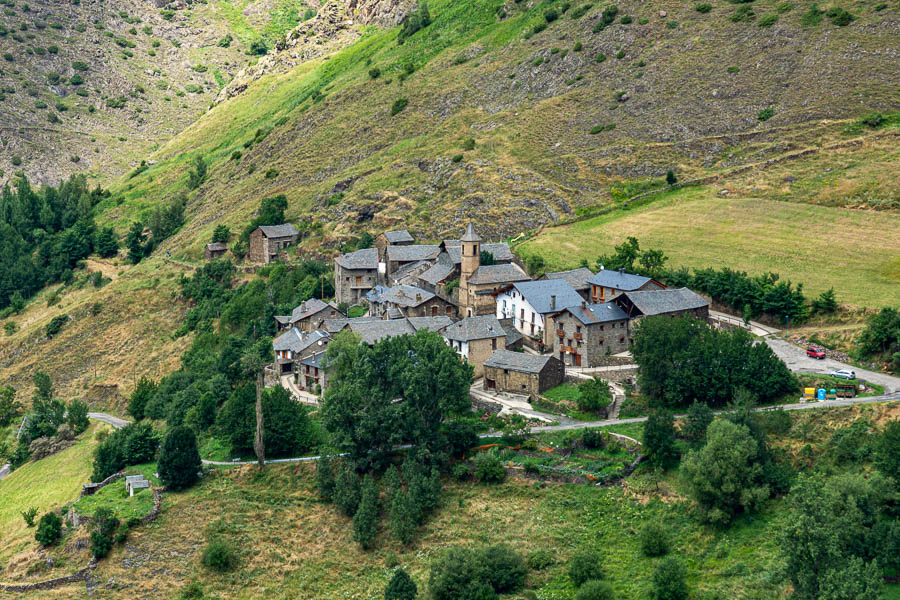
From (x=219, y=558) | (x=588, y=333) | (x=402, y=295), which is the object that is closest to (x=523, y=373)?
(x=588, y=333)

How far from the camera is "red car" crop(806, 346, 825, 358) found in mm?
63000

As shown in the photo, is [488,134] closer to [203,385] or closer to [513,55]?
[513,55]

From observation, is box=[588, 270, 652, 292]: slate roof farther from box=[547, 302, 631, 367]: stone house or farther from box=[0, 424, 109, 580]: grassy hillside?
box=[0, 424, 109, 580]: grassy hillside

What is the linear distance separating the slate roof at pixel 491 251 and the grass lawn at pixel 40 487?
126 feet

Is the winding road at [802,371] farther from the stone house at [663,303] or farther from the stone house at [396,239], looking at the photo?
the stone house at [396,239]

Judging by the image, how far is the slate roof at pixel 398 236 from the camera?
97.6m

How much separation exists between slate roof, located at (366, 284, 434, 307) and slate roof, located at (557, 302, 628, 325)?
16252 millimetres

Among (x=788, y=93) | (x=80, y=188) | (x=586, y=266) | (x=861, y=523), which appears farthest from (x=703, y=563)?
(x=80, y=188)

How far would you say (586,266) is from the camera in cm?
8531

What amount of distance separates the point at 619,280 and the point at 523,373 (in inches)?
630

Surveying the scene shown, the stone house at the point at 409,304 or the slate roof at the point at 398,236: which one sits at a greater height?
the slate roof at the point at 398,236

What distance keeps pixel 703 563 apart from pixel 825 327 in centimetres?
3030

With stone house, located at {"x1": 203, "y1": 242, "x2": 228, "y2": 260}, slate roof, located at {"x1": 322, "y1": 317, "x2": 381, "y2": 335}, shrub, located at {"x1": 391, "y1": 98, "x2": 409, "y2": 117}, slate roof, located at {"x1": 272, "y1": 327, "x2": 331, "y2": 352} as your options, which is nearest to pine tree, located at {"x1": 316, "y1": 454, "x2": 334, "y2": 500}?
slate roof, located at {"x1": 272, "y1": 327, "x2": 331, "y2": 352}

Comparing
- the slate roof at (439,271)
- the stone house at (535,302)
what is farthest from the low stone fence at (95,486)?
the stone house at (535,302)
